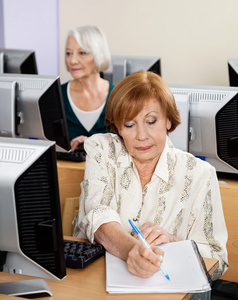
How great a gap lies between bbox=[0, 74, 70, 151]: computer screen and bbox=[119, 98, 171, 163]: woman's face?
0.70m

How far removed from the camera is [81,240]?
1596 mm

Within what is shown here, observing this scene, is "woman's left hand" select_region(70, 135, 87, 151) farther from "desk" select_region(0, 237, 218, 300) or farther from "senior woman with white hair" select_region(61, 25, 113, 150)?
"desk" select_region(0, 237, 218, 300)

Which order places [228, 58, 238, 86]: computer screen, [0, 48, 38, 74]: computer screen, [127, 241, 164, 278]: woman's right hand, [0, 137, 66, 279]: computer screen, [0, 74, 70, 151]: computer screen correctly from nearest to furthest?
[0, 137, 66, 279]: computer screen < [127, 241, 164, 278]: woman's right hand < [0, 74, 70, 151]: computer screen < [228, 58, 238, 86]: computer screen < [0, 48, 38, 74]: computer screen

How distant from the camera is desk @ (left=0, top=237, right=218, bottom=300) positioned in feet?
4.01

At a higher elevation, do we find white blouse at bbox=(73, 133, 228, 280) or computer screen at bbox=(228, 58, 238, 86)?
computer screen at bbox=(228, 58, 238, 86)

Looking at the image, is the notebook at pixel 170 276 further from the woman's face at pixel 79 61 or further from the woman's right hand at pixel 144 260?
the woman's face at pixel 79 61

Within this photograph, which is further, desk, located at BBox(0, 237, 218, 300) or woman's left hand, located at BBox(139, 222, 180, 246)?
woman's left hand, located at BBox(139, 222, 180, 246)

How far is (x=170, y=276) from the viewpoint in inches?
51.0

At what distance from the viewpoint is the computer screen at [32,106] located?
2.32 metres

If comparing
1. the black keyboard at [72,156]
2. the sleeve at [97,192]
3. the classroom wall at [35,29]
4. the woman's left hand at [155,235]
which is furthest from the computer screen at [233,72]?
the classroom wall at [35,29]

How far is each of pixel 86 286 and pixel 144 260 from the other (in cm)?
16

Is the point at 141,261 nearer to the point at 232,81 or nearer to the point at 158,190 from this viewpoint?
the point at 158,190

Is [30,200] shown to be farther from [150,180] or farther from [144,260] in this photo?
[150,180]

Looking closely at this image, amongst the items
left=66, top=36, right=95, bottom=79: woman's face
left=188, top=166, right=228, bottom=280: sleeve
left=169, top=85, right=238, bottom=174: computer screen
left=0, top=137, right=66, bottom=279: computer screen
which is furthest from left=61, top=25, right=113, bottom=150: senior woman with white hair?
left=0, top=137, right=66, bottom=279: computer screen
